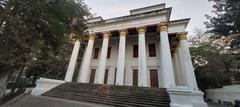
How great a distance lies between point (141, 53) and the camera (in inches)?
548

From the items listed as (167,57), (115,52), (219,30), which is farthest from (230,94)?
(115,52)

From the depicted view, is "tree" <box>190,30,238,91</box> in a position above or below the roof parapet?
below

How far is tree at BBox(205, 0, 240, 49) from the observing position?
418 inches

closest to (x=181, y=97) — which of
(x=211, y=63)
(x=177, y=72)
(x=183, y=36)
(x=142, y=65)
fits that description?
(x=142, y=65)

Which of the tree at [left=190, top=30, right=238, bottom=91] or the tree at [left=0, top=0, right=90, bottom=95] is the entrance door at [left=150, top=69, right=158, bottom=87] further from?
the tree at [left=0, top=0, right=90, bottom=95]

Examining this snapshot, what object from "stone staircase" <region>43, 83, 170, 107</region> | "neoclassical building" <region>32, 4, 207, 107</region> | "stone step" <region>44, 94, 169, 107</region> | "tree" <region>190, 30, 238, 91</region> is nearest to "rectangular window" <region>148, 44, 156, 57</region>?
"neoclassical building" <region>32, 4, 207, 107</region>

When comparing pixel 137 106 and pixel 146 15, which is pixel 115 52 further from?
pixel 137 106

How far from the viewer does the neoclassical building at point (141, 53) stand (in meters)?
13.4

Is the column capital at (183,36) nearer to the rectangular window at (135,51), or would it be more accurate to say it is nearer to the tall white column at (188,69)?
the tall white column at (188,69)

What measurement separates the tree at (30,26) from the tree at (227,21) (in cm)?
1241

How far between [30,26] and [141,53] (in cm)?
1078

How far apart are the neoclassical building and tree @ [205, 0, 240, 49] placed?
3601 mm

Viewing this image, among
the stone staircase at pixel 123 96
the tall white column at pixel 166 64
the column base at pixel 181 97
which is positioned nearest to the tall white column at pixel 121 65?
the stone staircase at pixel 123 96

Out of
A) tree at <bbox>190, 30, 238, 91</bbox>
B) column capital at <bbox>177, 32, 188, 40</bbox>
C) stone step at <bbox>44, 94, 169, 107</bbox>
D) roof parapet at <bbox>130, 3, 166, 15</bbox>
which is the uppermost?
roof parapet at <bbox>130, 3, 166, 15</bbox>
